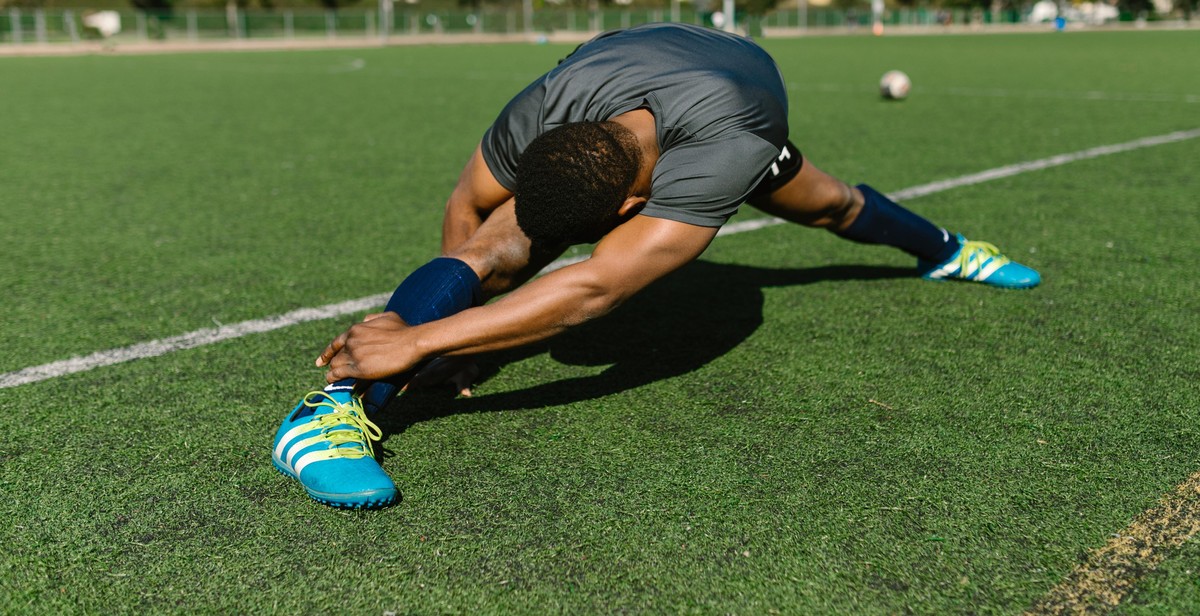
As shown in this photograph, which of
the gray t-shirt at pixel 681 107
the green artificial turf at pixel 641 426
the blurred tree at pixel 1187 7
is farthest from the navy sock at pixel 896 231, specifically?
the blurred tree at pixel 1187 7

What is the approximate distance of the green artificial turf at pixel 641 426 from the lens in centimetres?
199

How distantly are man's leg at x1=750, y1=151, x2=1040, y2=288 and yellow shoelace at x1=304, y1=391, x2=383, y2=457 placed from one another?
5.13 ft

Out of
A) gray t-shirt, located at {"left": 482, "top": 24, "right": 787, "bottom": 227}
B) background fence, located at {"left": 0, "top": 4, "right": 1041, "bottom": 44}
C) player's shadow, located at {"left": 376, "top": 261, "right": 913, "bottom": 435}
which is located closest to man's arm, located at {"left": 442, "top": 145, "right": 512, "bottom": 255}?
gray t-shirt, located at {"left": 482, "top": 24, "right": 787, "bottom": 227}

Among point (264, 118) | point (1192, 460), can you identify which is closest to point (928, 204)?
point (1192, 460)

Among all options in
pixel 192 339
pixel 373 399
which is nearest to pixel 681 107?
pixel 373 399

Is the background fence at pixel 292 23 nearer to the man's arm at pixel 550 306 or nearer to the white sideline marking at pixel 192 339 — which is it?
the white sideline marking at pixel 192 339

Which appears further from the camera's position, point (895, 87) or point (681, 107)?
point (895, 87)

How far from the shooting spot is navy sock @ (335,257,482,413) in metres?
2.55

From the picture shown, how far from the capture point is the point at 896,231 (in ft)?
Result: 12.7

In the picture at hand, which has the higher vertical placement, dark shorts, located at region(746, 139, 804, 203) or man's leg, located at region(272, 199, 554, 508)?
dark shorts, located at region(746, 139, 804, 203)

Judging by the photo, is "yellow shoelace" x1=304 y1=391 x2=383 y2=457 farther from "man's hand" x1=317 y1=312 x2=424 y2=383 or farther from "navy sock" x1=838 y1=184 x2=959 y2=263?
"navy sock" x1=838 y1=184 x2=959 y2=263

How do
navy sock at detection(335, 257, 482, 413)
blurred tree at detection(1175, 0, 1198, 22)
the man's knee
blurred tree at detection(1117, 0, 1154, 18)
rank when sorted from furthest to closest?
blurred tree at detection(1117, 0, 1154, 18)
blurred tree at detection(1175, 0, 1198, 22)
the man's knee
navy sock at detection(335, 257, 482, 413)

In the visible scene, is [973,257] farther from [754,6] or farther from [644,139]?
[754,6]

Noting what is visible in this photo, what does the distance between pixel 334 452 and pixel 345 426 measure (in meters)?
0.10
